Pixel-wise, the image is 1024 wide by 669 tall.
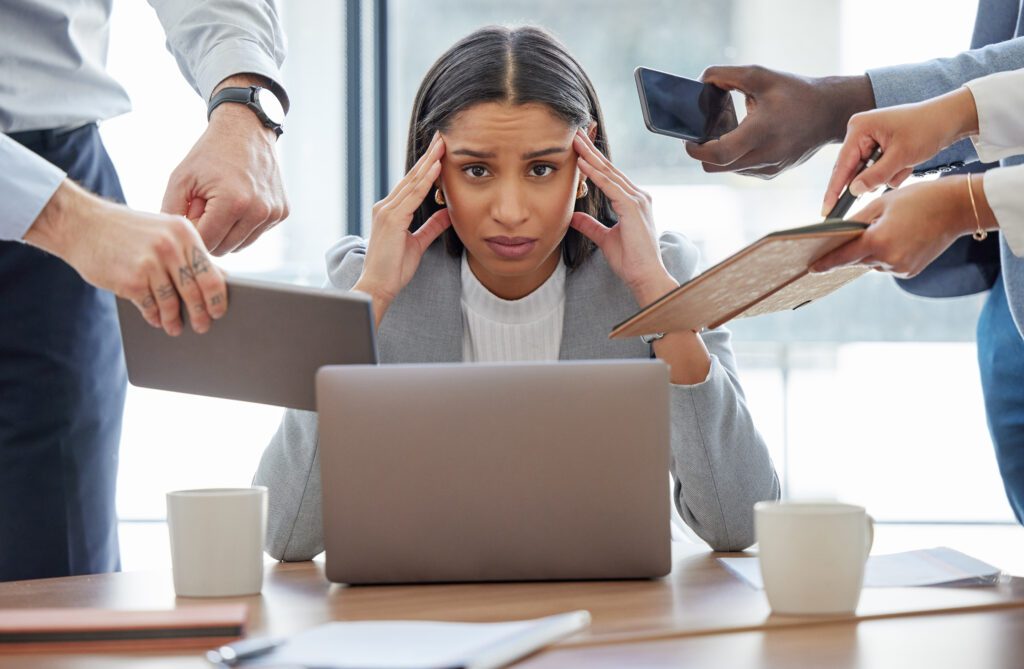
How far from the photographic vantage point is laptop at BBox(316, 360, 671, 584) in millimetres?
1086

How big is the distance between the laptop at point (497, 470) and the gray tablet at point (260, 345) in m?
0.06

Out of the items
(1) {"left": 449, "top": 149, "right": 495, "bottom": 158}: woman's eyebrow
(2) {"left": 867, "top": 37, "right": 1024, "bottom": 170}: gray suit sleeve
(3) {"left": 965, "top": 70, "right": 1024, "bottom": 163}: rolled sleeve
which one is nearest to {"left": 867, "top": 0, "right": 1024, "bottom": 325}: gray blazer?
(2) {"left": 867, "top": 37, "right": 1024, "bottom": 170}: gray suit sleeve

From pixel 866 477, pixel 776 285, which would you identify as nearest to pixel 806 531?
pixel 776 285

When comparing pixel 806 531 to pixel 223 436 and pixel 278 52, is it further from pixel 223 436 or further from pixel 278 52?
pixel 223 436

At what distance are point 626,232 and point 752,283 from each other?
0.72 metres

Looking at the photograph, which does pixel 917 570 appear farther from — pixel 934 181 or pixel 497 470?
pixel 934 181

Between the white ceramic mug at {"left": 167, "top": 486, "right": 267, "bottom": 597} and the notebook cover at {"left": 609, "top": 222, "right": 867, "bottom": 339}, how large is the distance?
0.42 m

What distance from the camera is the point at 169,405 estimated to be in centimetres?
434

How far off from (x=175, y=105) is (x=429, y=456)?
332 centimetres

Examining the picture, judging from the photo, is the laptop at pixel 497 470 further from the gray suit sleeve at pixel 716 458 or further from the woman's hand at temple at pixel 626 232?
the woman's hand at temple at pixel 626 232

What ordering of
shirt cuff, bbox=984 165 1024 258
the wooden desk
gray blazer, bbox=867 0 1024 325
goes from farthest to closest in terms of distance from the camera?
gray blazer, bbox=867 0 1024 325, shirt cuff, bbox=984 165 1024 258, the wooden desk

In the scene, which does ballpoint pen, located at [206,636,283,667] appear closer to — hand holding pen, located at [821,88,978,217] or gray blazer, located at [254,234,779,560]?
gray blazer, located at [254,234,779,560]

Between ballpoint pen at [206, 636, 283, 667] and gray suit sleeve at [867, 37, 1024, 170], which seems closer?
ballpoint pen at [206, 636, 283, 667]

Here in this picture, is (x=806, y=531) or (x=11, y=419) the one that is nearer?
(x=806, y=531)
